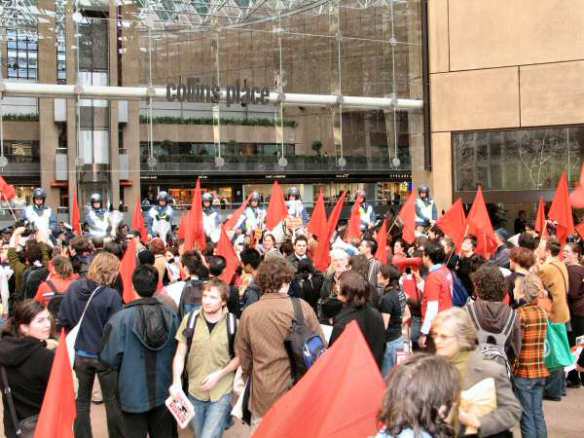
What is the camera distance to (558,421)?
281 inches

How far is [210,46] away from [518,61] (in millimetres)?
7789

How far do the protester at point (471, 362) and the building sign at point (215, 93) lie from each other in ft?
55.3

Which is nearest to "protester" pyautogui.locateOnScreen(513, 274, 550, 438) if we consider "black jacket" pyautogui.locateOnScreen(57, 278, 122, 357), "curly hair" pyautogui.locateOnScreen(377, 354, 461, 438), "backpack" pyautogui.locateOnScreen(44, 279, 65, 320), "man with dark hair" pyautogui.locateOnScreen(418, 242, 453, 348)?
"man with dark hair" pyautogui.locateOnScreen(418, 242, 453, 348)

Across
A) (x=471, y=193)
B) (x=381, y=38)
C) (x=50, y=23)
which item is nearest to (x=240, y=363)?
(x=471, y=193)

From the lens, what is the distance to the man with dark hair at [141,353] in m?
5.18

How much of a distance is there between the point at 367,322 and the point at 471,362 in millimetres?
1482

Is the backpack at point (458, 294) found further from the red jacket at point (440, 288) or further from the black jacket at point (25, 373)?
the black jacket at point (25, 373)

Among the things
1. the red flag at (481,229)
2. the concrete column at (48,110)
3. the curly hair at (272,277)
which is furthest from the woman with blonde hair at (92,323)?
the concrete column at (48,110)

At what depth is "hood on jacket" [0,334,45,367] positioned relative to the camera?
4.55m

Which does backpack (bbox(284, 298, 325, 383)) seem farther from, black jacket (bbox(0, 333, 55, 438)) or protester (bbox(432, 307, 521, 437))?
black jacket (bbox(0, 333, 55, 438))

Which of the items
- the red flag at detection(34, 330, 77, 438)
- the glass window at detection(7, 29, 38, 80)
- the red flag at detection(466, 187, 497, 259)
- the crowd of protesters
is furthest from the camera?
the glass window at detection(7, 29, 38, 80)

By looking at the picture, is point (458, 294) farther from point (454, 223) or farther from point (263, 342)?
point (454, 223)

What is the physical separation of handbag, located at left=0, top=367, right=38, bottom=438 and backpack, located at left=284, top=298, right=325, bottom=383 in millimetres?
1522

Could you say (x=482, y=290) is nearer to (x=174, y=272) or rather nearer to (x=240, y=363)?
(x=240, y=363)
